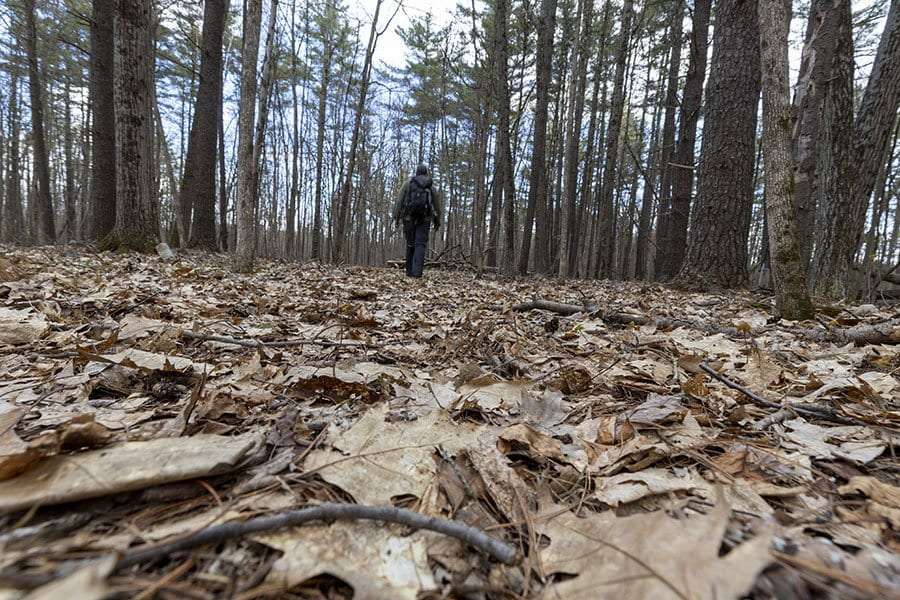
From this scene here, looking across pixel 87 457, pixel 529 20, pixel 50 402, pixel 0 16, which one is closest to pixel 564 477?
pixel 87 457

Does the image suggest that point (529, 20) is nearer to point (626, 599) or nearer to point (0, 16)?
point (626, 599)

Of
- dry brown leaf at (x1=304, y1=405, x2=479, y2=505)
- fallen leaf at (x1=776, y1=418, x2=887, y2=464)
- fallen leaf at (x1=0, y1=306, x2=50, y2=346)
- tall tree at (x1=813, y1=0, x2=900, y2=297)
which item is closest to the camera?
dry brown leaf at (x1=304, y1=405, x2=479, y2=505)

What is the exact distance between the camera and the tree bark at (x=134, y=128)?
5.57 meters

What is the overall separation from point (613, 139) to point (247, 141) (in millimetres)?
8177

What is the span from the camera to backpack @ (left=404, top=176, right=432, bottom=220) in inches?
297

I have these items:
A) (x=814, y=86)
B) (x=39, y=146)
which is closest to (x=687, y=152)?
(x=814, y=86)

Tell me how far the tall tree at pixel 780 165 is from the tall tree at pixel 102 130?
381 inches

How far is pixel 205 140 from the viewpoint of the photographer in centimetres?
899

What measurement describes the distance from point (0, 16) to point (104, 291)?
1423 centimetres

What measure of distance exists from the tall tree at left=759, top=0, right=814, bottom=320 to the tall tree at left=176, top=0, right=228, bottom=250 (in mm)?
9818

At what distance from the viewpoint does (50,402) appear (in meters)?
1.34

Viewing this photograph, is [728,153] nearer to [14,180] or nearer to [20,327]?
[20,327]

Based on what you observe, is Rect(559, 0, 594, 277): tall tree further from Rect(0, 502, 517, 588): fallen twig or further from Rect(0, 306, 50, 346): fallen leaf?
Rect(0, 502, 517, 588): fallen twig

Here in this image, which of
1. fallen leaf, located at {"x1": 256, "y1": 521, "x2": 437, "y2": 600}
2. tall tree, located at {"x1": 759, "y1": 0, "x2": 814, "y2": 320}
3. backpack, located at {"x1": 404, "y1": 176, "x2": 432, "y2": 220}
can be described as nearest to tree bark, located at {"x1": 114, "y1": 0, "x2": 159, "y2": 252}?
backpack, located at {"x1": 404, "y1": 176, "x2": 432, "y2": 220}
